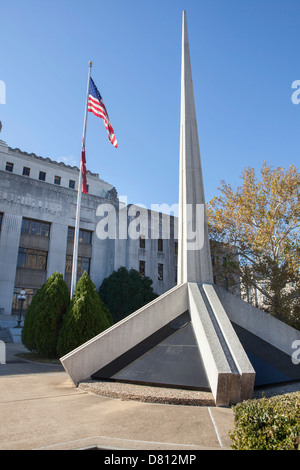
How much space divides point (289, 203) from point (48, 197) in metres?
22.7

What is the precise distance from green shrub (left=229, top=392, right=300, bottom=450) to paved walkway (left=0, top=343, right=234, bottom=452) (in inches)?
17.5

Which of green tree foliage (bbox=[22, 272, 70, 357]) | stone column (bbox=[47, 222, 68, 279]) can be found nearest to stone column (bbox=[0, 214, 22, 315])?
stone column (bbox=[47, 222, 68, 279])

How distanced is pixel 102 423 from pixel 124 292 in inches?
1004

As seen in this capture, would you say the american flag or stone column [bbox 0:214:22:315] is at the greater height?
the american flag

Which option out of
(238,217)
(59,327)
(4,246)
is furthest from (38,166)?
(59,327)

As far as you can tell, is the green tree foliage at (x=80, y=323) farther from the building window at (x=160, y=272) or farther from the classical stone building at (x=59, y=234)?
the building window at (x=160, y=272)

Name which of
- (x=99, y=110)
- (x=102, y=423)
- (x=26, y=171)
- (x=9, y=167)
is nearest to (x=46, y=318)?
(x=102, y=423)

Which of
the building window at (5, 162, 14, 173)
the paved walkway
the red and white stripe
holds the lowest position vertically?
the paved walkway

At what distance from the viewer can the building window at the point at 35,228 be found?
29.8 meters

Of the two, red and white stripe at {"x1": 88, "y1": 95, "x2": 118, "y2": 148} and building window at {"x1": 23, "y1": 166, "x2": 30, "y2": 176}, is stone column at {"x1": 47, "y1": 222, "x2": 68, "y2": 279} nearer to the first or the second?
building window at {"x1": 23, "y1": 166, "x2": 30, "y2": 176}

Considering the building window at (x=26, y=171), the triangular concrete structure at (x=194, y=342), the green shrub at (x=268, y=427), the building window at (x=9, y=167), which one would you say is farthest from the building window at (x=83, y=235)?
the green shrub at (x=268, y=427)

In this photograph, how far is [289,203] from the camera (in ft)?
71.1

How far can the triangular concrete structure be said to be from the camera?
6.29 metres

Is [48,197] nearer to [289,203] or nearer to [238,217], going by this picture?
[238,217]
